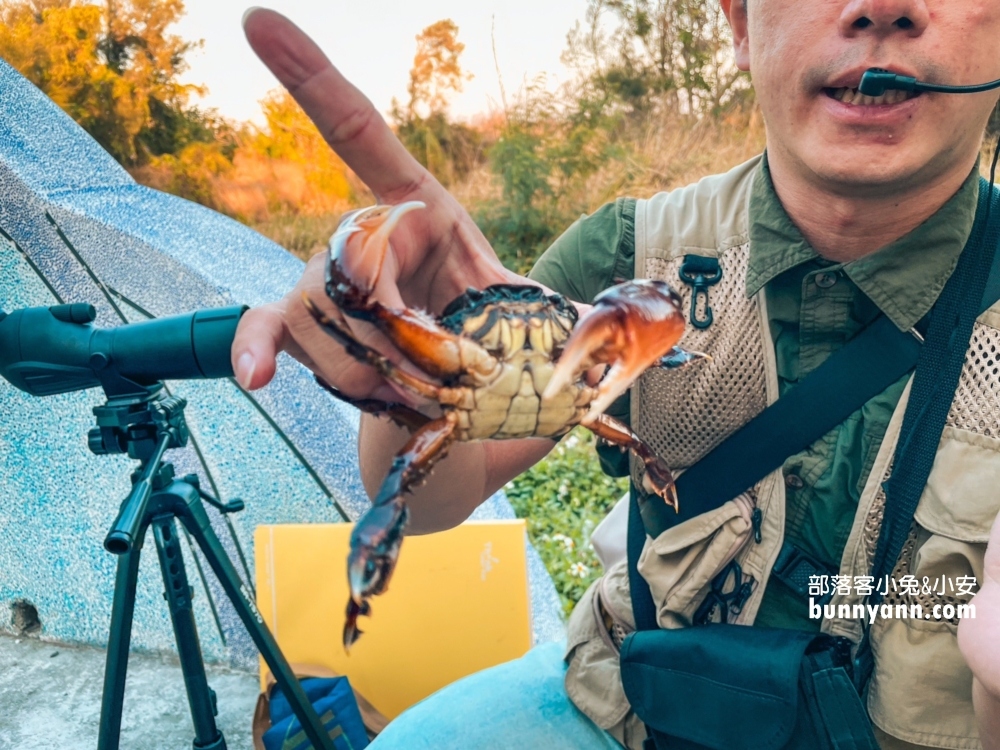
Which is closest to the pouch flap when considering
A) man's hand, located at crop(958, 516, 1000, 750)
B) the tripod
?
man's hand, located at crop(958, 516, 1000, 750)

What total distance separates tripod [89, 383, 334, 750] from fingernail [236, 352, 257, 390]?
49 centimetres

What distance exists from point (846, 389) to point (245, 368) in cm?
111

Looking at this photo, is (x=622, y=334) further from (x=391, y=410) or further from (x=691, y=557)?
(x=691, y=557)

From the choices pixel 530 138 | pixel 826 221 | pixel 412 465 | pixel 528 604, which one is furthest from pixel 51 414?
pixel 530 138

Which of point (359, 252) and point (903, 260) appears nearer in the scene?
point (359, 252)

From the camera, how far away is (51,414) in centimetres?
316

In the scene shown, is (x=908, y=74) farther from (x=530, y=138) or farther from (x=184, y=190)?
(x=184, y=190)

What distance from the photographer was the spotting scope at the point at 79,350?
4.41ft

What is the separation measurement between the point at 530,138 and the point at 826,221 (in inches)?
227

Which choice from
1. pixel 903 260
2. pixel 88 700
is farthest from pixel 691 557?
pixel 88 700

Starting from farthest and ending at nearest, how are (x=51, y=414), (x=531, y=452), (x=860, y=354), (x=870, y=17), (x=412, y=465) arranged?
1. (x=51, y=414)
2. (x=531, y=452)
3. (x=860, y=354)
4. (x=870, y=17)
5. (x=412, y=465)

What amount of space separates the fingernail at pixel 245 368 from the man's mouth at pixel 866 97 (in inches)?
43.7

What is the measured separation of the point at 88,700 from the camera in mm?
3062

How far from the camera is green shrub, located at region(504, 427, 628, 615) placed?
3.84 metres
